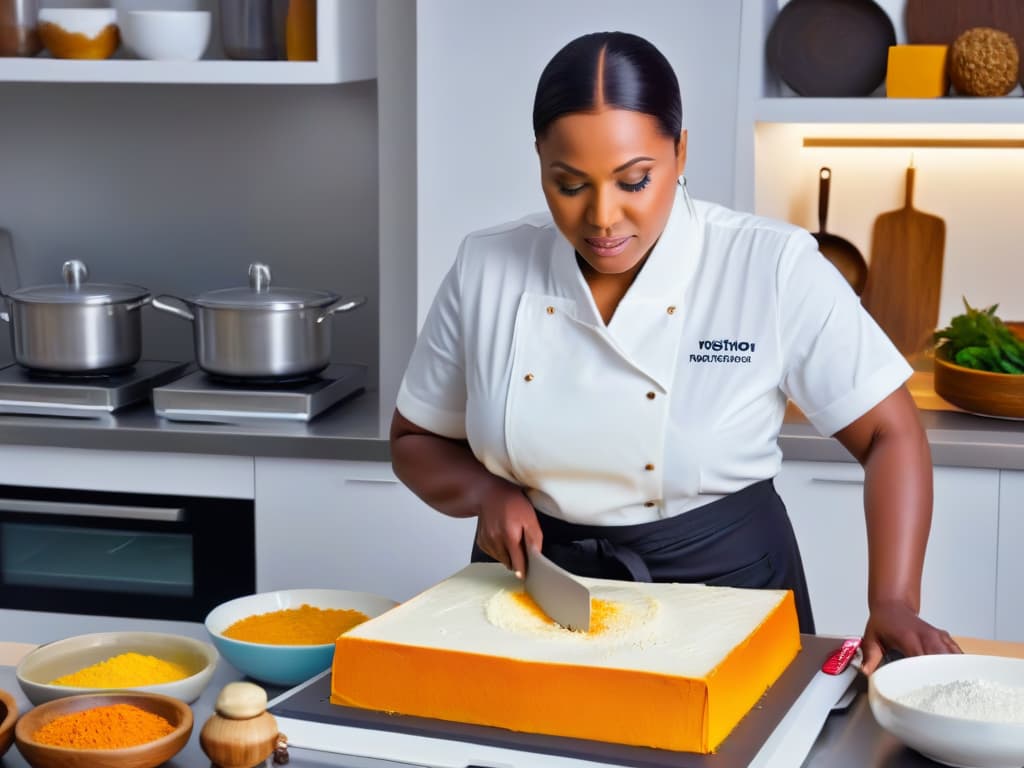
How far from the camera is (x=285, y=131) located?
2.96 m

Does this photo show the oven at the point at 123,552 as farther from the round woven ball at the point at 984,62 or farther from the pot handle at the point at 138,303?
the round woven ball at the point at 984,62

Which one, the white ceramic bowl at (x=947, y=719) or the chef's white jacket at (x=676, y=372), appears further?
the chef's white jacket at (x=676, y=372)

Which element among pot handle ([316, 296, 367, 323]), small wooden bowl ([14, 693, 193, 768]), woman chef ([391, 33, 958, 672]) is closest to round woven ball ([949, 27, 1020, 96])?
woman chef ([391, 33, 958, 672])

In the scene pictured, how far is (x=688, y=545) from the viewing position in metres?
1.50

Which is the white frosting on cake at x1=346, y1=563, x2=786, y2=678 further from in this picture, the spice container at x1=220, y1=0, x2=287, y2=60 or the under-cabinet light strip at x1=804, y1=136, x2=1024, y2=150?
the under-cabinet light strip at x1=804, y1=136, x2=1024, y2=150

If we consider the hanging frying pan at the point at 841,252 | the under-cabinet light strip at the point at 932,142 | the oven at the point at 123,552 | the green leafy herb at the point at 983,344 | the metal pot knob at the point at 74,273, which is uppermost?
the under-cabinet light strip at the point at 932,142

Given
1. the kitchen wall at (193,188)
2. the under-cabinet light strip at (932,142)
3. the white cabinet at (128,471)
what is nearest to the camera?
the white cabinet at (128,471)

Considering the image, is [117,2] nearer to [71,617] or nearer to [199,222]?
[199,222]

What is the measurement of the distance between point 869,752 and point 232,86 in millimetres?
2233

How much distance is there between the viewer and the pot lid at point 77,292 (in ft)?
8.52

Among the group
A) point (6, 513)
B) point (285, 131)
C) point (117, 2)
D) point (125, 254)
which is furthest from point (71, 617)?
point (117, 2)

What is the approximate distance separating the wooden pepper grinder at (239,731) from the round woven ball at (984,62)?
182 cm

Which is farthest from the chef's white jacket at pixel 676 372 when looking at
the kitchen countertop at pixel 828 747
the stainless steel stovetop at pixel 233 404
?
the stainless steel stovetop at pixel 233 404

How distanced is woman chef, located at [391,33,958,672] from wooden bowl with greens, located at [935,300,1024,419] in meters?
0.99
